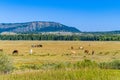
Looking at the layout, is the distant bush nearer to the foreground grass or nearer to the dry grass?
the foreground grass

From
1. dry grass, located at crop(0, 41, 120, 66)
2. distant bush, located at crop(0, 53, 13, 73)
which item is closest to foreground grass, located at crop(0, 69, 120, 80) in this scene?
distant bush, located at crop(0, 53, 13, 73)

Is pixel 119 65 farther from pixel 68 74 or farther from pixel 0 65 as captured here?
pixel 68 74

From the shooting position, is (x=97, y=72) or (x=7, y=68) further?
(x=7, y=68)

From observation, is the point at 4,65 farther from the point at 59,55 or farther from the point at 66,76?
the point at 59,55

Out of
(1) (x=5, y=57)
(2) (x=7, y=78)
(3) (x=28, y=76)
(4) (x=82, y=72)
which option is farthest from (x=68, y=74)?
(1) (x=5, y=57)

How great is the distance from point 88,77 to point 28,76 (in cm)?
276

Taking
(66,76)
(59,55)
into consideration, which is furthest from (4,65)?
(59,55)

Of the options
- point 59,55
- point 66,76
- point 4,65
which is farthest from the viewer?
point 59,55

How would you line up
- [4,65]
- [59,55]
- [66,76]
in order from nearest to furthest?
[66,76] → [4,65] → [59,55]

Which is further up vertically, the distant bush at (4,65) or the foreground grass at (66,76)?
the foreground grass at (66,76)

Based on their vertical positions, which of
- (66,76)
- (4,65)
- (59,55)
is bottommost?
(59,55)

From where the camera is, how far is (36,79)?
13.9m

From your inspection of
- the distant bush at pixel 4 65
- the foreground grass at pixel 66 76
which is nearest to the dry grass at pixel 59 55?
the distant bush at pixel 4 65

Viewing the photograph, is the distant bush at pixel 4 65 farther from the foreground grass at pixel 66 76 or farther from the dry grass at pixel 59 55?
the dry grass at pixel 59 55
